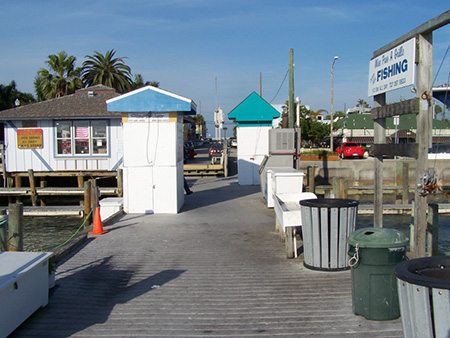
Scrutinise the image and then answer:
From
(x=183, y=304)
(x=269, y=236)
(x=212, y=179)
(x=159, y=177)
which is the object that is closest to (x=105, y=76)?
(x=212, y=179)

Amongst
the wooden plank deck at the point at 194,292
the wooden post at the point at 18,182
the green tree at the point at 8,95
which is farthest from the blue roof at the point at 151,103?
the green tree at the point at 8,95

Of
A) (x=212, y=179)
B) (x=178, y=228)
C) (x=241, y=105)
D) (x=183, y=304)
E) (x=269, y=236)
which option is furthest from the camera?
(x=212, y=179)

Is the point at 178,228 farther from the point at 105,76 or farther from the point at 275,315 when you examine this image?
the point at 105,76

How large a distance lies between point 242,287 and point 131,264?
2330mm

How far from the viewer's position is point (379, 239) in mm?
5125

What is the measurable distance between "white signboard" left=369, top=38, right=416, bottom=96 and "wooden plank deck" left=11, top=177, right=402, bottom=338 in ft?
10.4

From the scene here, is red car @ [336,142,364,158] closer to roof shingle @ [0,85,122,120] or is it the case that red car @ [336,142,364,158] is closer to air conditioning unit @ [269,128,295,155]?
roof shingle @ [0,85,122,120]

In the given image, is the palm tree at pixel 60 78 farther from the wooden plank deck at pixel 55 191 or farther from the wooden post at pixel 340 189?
the wooden post at pixel 340 189

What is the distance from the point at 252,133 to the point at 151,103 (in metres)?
8.87

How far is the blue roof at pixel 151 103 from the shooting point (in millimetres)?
12648

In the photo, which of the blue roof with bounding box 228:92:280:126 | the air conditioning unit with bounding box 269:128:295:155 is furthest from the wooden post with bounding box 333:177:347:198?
the blue roof with bounding box 228:92:280:126

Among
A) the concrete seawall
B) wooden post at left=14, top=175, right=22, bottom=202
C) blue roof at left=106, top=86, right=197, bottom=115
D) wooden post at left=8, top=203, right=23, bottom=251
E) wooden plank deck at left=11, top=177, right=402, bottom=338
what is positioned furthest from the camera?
the concrete seawall

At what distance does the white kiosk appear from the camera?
12.7 meters

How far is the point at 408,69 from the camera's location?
261 inches
